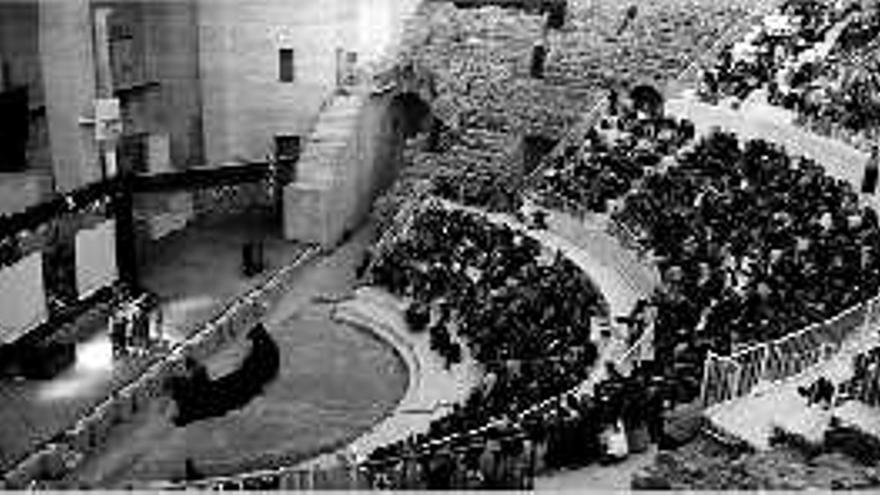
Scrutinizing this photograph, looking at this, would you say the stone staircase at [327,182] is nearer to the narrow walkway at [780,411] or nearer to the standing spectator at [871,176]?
the standing spectator at [871,176]

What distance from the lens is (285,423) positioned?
25.0 meters

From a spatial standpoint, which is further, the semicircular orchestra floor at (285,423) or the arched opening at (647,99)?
the arched opening at (647,99)

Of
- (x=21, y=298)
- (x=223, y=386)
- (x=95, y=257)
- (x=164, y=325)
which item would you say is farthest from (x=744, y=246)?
(x=21, y=298)

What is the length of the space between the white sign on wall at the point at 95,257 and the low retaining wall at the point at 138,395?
2.89 meters

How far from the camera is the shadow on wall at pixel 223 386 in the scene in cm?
2483

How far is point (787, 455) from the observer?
52.0 ft

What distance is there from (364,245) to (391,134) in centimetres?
459

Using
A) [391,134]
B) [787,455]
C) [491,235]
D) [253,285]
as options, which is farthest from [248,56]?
[787,455]

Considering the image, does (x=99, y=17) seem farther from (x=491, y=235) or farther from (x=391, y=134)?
(x=491, y=235)

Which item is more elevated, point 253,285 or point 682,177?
point 682,177

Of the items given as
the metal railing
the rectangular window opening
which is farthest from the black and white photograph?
the rectangular window opening

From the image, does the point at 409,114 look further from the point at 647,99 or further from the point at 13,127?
the point at 13,127

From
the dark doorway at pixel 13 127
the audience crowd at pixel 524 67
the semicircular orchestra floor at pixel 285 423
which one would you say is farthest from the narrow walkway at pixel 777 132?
the dark doorway at pixel 13 127

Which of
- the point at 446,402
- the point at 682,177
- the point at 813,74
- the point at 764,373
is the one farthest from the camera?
the point at 813,74
